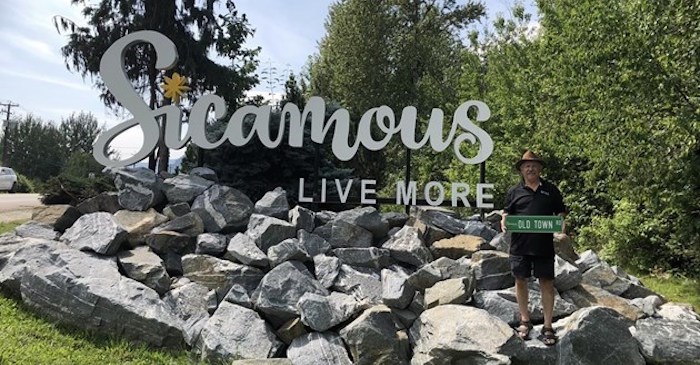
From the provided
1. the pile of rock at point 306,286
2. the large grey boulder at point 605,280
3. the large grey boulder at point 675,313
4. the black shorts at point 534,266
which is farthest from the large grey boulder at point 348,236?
the large grey boulder at point 675,313

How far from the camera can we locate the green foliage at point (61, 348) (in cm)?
445

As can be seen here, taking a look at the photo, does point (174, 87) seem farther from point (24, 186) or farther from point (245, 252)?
point (24, 186)

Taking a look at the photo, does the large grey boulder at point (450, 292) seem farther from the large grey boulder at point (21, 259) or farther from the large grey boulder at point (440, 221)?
the large grey boulder at point (21, 259)

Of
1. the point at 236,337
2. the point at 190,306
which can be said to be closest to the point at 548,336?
the point at 236,337

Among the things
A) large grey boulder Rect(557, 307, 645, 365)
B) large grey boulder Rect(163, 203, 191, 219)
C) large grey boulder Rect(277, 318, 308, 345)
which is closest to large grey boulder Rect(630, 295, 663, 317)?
large grey boulder Rect(557, 307, 645, 365)

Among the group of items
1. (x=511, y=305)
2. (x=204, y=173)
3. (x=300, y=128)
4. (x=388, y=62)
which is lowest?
(x=511, y=305)

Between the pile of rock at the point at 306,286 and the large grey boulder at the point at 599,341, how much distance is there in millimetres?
11

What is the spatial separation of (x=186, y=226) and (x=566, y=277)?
4197 millimetres

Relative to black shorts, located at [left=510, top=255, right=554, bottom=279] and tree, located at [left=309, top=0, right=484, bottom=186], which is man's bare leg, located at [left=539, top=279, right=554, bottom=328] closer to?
black shorts, located at [left=510, top=255, right=554, bottom=279]

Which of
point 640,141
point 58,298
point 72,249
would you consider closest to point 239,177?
point 72,249

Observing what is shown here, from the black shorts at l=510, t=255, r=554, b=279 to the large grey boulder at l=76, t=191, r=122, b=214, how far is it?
4857mm

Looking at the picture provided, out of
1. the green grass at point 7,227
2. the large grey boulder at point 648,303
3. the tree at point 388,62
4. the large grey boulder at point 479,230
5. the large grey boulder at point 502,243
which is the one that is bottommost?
the large grey boulder at point 648,303

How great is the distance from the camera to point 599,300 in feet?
16.8

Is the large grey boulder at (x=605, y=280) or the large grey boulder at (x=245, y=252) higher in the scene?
the large grey boulder at (x=245, y=252)
